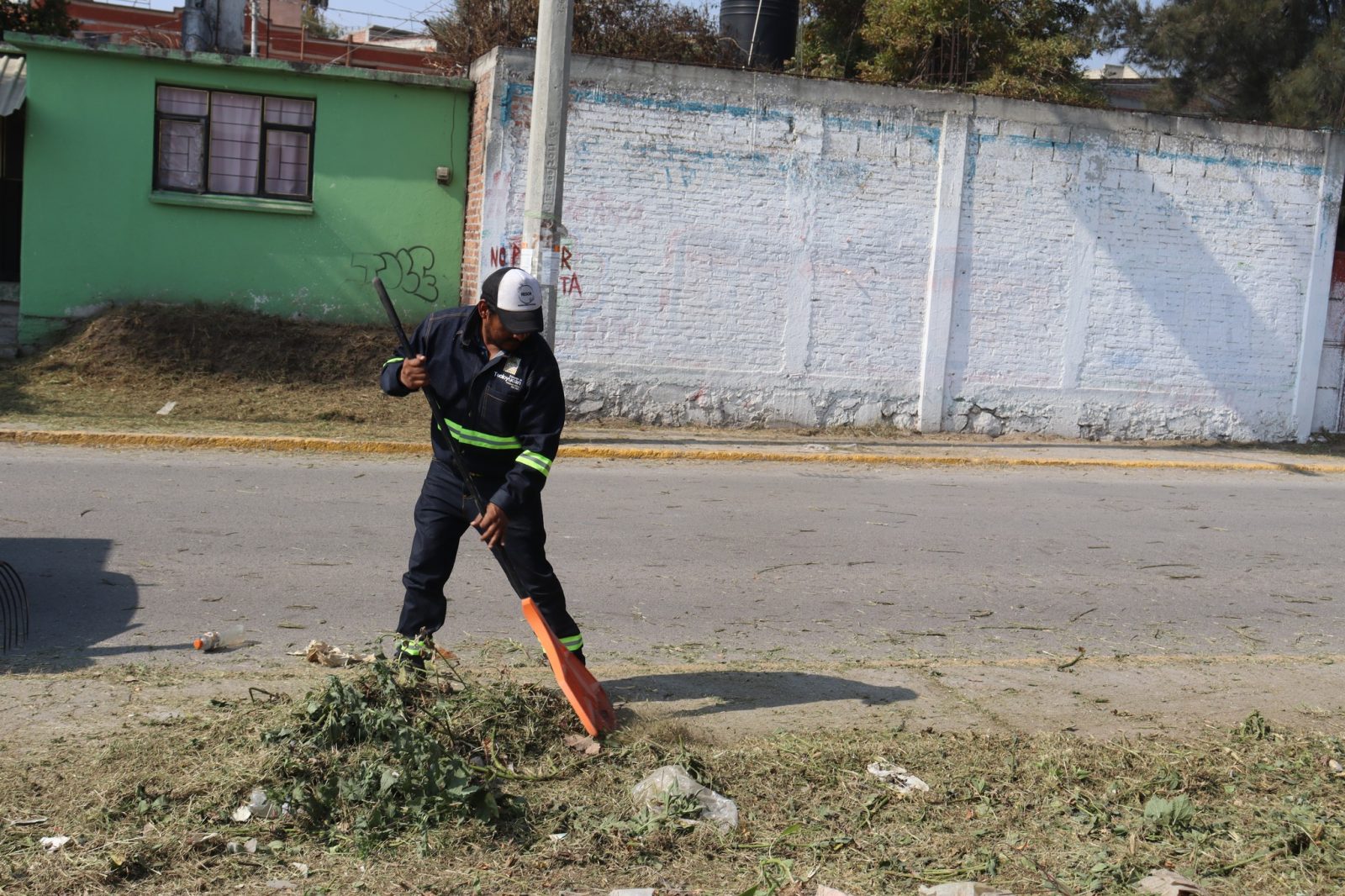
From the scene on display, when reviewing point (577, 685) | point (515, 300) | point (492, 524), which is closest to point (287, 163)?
point (515, 300)

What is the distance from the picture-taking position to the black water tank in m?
17.7

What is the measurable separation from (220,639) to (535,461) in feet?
6.84

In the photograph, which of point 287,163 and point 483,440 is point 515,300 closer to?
point 483,440

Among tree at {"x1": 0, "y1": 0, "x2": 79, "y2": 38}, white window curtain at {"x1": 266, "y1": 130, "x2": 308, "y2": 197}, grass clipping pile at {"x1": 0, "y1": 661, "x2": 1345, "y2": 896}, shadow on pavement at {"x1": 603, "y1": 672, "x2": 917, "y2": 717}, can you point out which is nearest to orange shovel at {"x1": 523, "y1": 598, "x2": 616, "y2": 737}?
grass clipping pile at {"x1": 0, "y1": 661, "x2": 1345, "y2": 896}

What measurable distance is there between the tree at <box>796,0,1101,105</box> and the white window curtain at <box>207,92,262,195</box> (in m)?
7.55

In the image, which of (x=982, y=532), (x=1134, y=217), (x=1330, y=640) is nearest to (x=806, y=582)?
(x=982, y=532)

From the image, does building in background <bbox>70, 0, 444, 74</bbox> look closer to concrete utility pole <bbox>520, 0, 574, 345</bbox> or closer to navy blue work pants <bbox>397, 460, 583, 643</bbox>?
concrete utility pole <bbox>520, 0, 574, 345</bbox>

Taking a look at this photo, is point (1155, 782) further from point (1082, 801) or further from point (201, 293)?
point (201, 293)

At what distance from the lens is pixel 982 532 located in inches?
371

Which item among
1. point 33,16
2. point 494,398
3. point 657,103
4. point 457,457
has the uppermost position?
point 33,16

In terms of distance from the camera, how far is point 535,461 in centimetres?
475

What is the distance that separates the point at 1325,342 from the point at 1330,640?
11.0m

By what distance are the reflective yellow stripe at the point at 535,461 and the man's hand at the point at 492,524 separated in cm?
21

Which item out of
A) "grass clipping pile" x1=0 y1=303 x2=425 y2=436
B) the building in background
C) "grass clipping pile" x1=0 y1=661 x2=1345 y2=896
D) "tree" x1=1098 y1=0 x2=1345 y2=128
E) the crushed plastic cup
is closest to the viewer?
"grass clipping pile" x1=0 y1=661 x2=1345 y2=896
